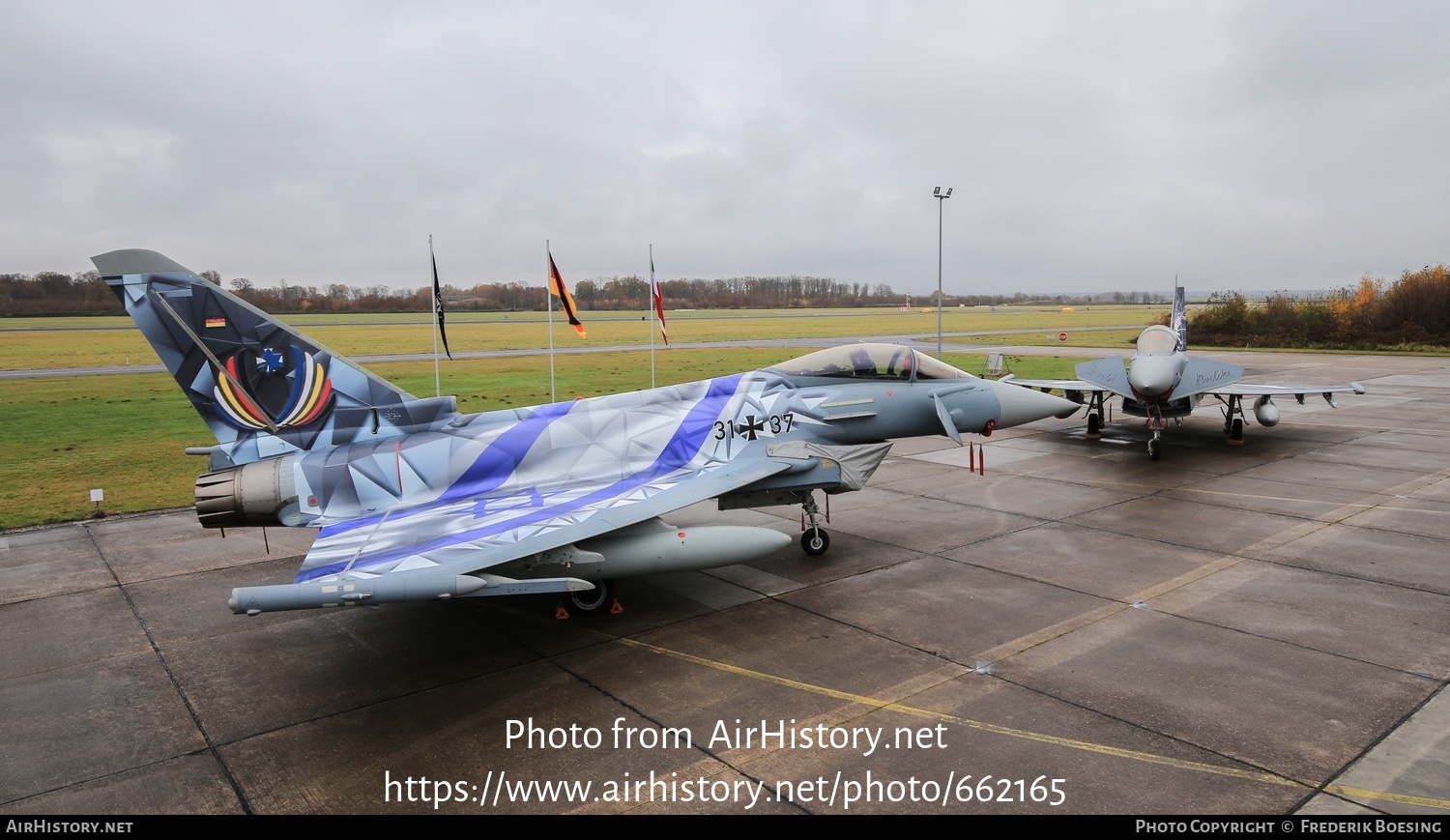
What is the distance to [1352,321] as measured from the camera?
5894 centimetres

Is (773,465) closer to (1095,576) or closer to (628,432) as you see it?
(628,432)

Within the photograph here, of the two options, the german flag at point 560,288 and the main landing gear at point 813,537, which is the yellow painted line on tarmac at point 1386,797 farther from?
the german flag at point 560,288

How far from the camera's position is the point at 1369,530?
12.8 m

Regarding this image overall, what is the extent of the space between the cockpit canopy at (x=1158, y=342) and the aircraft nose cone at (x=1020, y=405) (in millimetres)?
8045

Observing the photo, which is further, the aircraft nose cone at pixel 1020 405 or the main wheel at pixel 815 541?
the aircraft nose cone at pixel 1020 405

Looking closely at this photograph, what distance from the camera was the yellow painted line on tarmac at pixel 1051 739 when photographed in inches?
232

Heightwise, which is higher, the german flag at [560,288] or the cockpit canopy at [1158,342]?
the german flag at [560,288]

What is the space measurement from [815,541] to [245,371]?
8107 mm

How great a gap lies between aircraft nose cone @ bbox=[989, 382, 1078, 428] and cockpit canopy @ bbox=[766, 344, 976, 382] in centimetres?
108

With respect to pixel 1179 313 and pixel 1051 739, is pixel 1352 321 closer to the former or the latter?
pixel 1179 313

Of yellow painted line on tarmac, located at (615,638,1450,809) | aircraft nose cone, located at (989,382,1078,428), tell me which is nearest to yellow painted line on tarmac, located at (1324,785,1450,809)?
yellow painted line on tarmac, located at (615,638,1450,809)

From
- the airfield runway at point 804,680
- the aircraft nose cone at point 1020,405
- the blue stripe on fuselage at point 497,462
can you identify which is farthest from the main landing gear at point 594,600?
the aircraft nose cone at point 1020,405

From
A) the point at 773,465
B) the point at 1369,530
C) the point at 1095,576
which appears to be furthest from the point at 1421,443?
the point at 773,465

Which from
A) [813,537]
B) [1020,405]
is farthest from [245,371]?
[1020,405]
